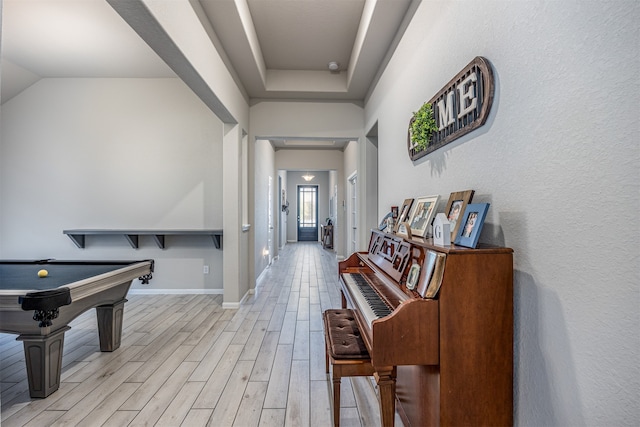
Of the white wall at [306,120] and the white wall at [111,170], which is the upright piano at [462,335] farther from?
the white wall at [111,170]

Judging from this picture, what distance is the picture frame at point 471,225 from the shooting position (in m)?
1.28

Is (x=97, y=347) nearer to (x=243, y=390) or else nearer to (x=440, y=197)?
(x=243, y=390)

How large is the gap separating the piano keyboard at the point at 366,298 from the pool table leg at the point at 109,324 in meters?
2.07

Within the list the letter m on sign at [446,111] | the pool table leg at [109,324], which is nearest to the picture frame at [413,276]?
the letter m on sign at [446,111]

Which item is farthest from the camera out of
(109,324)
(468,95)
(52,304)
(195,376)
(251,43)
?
(251,43)

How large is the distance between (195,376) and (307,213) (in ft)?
34.4

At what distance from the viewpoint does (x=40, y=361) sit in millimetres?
2041

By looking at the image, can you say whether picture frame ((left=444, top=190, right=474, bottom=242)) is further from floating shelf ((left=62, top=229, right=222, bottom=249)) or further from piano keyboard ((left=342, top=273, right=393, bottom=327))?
floating shelf ((left=62, top=229, right=222, bottom=249))

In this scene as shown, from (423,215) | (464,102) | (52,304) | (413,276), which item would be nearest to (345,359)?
(413,276)

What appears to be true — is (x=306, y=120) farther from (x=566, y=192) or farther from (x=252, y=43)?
(x=566, y=192)

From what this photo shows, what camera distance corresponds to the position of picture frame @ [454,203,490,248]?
1.28 meters

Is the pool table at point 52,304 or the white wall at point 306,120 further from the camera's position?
the white wall at point 306,120

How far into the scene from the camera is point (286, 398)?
2031 mm

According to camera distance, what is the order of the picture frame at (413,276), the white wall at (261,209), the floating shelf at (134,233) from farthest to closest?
the white wall at (261,209), the floating shelf at (134,233), the picture frame at (413,276)
